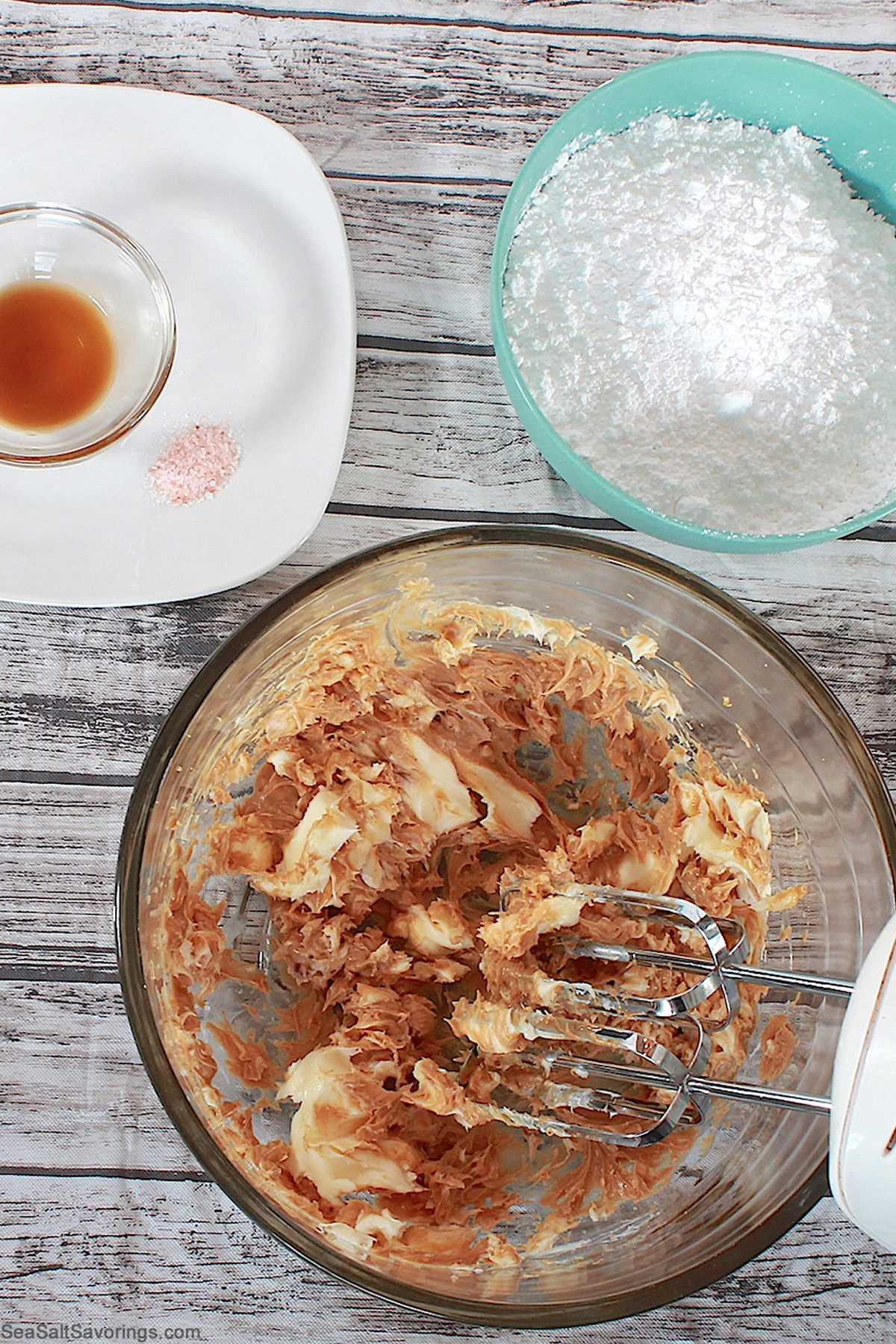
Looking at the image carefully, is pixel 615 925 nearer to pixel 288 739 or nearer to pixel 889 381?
pixel 288 739

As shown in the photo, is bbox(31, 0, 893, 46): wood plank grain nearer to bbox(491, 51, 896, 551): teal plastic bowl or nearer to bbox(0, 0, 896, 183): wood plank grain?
bbox(0, 0, 896, 183): wood plank grain

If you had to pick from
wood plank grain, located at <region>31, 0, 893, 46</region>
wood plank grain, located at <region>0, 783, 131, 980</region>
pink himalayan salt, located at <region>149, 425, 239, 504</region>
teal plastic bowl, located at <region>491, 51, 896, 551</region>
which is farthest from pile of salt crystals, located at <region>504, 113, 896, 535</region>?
wood plank grain, located at <region>0, 783, 131, 980</region>

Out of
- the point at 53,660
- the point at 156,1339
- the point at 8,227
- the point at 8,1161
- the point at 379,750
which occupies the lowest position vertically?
the point at 156,1339

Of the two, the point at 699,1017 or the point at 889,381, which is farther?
the point at 889,381

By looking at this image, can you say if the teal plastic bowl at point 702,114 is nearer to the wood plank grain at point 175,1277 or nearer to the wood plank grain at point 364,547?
the wood plank grain at point 364,547

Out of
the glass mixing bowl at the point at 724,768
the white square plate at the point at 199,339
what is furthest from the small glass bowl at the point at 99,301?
the glass mixing bowl at the point at 724,768

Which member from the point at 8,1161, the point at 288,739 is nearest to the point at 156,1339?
the point at 8,1161

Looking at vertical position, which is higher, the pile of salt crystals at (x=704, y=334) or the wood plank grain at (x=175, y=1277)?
the pile of salt crystals at (x=704, y=334)
